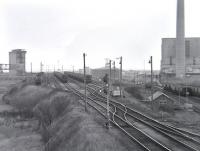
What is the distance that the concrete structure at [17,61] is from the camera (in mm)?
177125

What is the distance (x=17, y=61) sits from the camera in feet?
602

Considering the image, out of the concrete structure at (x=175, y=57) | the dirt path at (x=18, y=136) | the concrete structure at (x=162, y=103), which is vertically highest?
the concrete structure at (x=175, y=57)

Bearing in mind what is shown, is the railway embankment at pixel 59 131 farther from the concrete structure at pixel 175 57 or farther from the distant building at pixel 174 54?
the distant building at pixel 174 54

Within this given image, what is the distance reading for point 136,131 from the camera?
79.2 feet

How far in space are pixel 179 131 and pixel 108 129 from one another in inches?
255

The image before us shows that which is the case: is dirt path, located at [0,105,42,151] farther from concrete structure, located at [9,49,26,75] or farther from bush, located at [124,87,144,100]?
concrete structure, located at [9,49,26,75]

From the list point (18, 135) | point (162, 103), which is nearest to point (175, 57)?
point (162, 103)

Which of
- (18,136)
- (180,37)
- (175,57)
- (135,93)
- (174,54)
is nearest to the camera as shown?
(18,136)

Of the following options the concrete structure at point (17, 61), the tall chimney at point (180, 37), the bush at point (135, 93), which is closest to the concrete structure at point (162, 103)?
the bush at point (135, 93)

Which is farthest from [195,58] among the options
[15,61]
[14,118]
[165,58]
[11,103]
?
[15,61]

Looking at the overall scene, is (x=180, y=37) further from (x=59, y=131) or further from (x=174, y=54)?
(x=59, y=131)

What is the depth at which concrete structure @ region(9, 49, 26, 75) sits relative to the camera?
581ft

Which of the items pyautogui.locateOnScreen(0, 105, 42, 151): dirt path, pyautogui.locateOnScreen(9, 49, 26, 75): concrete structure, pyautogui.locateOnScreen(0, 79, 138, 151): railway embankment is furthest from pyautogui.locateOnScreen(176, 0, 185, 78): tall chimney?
pyautogui.locateOnScreen(9, 49, 26, 75): concrete structure

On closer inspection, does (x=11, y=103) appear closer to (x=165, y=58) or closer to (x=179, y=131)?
(x=179, y=131)
